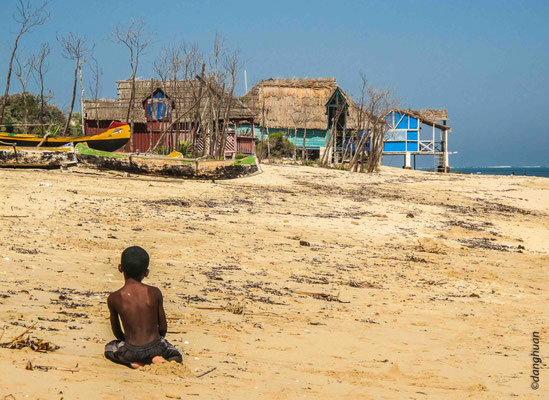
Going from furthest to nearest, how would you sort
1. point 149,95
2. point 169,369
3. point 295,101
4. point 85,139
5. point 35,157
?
point 295,101
point 149,95
point 85,139
point 35,157
point 169,369

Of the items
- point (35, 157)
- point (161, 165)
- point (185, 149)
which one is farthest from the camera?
point (185, 149)

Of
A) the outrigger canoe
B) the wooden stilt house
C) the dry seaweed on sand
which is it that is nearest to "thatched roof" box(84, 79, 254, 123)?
the wooden stilt house

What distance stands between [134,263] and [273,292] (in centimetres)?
303

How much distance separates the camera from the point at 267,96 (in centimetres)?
4356

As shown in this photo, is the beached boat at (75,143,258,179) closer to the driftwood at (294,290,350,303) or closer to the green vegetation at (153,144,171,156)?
the green vegetation at (153,144,171,156)

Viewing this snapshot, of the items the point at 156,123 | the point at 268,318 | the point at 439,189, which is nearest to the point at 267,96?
the point at 156,123

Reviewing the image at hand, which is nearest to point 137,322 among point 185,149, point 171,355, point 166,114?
point 171,355

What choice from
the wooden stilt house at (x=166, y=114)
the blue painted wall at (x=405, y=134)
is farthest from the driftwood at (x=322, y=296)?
the blue painted wall at (x=405, y=134)

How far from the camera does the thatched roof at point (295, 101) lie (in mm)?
43250

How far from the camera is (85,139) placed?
22.2 metres

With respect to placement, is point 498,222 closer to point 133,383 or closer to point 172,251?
point 172,251

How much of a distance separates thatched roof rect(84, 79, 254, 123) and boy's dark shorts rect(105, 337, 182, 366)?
28494 millimetres

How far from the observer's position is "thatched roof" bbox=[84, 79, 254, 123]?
3434 cm

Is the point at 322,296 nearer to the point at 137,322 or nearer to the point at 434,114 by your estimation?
the point at 137,322
